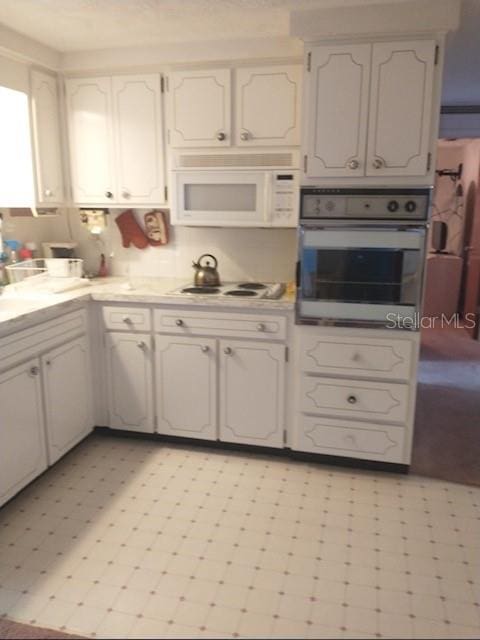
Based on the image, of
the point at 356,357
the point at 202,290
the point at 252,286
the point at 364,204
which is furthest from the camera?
the point at 252,286

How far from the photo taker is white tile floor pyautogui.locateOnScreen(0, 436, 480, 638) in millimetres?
1812

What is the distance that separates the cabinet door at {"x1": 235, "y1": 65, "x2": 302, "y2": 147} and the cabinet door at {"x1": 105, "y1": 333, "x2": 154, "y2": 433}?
1262mm

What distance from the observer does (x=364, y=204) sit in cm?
250

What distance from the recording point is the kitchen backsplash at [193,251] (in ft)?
10.5

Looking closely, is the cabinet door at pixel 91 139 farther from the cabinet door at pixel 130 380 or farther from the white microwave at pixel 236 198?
the cabinet door at pixel 130 380

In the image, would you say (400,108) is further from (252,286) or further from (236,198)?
(252,286)

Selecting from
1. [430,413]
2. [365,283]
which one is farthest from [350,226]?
[430,413]

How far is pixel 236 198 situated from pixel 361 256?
30.1 inches

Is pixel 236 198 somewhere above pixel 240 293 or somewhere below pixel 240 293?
above

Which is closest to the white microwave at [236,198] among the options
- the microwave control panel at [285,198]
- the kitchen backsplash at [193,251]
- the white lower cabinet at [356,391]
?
the microwave control panel at [285,198]

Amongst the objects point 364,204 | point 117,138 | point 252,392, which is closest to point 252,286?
point 252,392

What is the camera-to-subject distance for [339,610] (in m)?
1.85

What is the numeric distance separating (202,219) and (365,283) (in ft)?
3.18

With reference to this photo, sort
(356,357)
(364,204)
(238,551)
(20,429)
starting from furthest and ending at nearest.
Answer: (356,357), (364,204), (20,429), (238,551)
